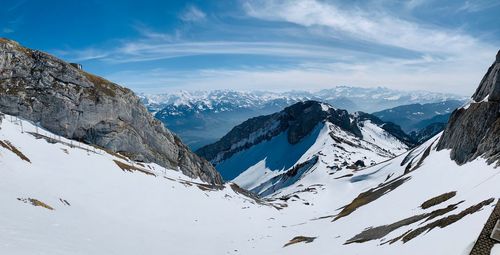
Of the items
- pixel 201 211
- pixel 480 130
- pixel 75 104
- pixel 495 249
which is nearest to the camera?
pixel 495 249

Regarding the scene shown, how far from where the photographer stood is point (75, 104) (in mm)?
133500

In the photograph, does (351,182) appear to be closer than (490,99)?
No

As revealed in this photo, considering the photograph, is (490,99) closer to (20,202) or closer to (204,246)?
(204,246)

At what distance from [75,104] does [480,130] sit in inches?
4853

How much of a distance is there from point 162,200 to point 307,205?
3467 inches

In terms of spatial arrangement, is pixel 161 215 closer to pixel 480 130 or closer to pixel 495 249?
pixel 495 249

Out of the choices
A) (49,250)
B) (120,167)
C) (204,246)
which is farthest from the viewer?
(120,167)

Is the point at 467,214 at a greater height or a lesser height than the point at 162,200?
greater

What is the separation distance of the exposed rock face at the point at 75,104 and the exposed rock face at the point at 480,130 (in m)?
105

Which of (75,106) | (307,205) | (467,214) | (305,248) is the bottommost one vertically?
(307,205)

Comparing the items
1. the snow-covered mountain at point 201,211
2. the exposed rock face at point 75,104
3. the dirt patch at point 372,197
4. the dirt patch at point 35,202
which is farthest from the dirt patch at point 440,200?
the exposed rock face at point 75,104

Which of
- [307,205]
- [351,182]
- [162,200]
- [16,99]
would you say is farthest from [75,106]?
[351,182]

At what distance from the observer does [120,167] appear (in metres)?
80.4

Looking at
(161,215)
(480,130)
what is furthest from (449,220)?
(480,130)
